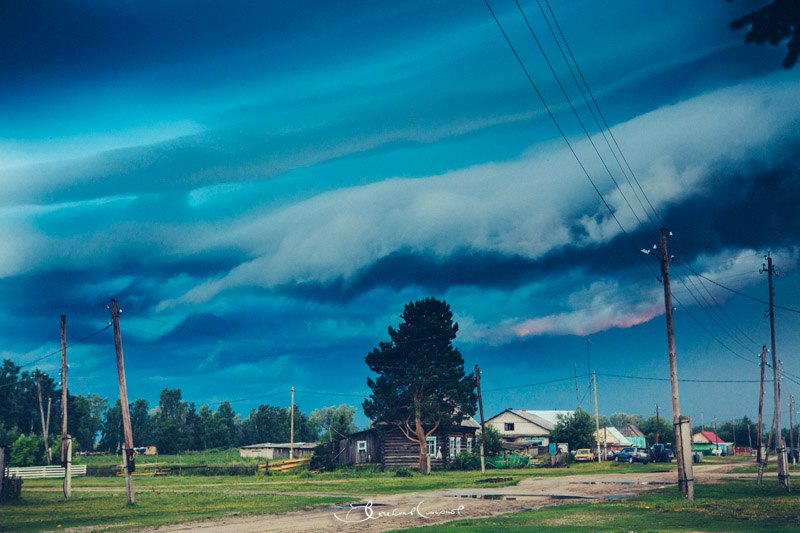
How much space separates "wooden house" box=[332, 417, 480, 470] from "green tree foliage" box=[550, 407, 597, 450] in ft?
100

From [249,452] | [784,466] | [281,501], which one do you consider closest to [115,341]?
[281,501]

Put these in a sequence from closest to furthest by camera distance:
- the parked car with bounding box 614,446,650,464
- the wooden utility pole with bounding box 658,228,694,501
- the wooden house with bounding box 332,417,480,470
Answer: the wooden utility pole with bounding box 658,228,694,501 < the wooden house with bounding box 332,417,480,470 < the parked car with bounding box 614,446,650,464

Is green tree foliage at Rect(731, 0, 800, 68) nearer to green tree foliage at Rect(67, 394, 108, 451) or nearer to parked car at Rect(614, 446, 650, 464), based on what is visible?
parked car at Rect(614, 446, 650, 464)

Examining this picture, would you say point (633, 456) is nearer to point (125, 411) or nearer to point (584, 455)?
point (584, 455)

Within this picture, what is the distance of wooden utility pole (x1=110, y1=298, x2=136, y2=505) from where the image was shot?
36.4 meters

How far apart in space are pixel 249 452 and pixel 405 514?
111 m

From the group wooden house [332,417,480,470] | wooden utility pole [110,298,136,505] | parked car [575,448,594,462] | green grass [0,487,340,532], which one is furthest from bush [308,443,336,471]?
wooden utility pole [110,298,136,505]

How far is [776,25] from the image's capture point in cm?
814

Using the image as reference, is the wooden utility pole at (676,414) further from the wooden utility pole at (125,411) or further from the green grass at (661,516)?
the wooden utility pole at (125,411)

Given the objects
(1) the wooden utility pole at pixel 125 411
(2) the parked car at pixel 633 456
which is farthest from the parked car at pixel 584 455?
(1) the wooden utility pole at pixel 125 411

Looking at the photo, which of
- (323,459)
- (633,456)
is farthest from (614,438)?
(323,459)

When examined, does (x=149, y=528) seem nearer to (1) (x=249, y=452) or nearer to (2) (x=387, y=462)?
(2) (x=387, y=462)

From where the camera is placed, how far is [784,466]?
130 ft

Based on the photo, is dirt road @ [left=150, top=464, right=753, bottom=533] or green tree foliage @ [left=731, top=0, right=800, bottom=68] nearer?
green tree foliage @ [left=731, top=0, right=800, bottom=68]
